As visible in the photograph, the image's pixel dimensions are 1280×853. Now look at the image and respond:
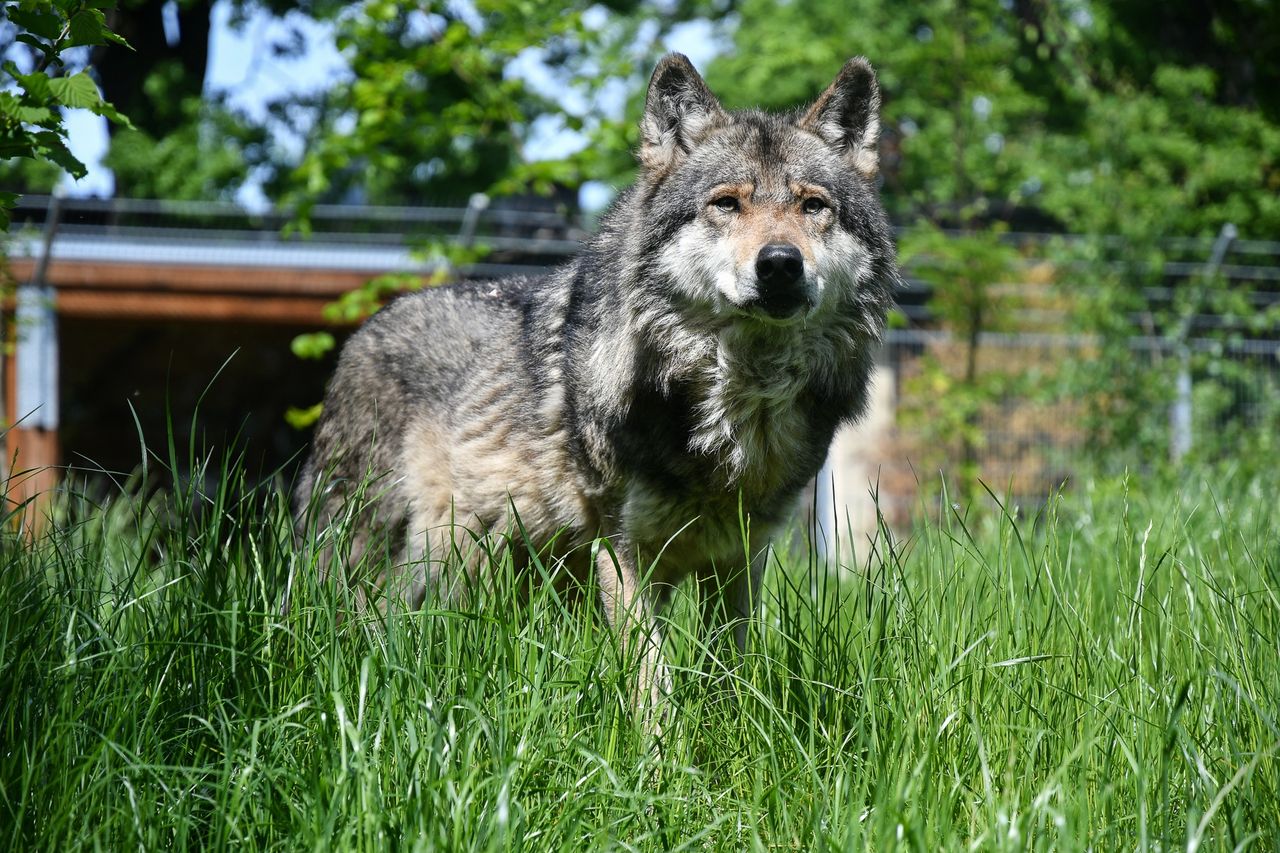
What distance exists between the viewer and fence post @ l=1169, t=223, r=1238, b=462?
8703mm

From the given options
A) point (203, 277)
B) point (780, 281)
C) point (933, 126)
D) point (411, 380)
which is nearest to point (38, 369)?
point (203, 277)

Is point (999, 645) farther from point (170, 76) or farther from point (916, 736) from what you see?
point (170, 76)

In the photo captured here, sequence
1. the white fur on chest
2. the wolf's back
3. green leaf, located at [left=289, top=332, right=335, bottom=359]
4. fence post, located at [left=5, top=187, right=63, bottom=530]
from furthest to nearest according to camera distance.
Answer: fence post, located at [left=5, top=187, right=63, bottom=530] < green leaf, located at [left=289, top=332, right=335, bottom=359] < the wolf's back < the white fur on chest

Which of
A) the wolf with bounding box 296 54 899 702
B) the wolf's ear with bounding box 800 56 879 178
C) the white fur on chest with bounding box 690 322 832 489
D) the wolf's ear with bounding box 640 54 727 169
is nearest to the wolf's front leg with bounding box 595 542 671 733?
the wolf with bounding box 296 54 899 702

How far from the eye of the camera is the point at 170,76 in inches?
779

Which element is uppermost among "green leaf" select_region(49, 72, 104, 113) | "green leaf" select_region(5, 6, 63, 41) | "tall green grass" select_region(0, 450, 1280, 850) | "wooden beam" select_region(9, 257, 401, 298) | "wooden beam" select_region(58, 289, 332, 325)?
"green leaf" select_region(5, 6, 63, 41)

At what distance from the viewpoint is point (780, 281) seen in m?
3.44

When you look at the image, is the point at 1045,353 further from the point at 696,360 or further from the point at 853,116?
the point at 696,360

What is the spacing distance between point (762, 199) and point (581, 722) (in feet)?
5.81

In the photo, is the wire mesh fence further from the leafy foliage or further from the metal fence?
the leafy foliage

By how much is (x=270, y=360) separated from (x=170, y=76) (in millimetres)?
7214

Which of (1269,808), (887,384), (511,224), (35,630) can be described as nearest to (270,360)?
(511,224)

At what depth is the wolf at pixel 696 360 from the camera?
140 inches

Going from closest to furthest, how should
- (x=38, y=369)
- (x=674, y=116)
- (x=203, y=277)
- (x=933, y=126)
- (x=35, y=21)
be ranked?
(x=35, y=21) → (x=674, y=116) → (x=38, y=369) → (x=203, y=277) → (x=933, y=126)
